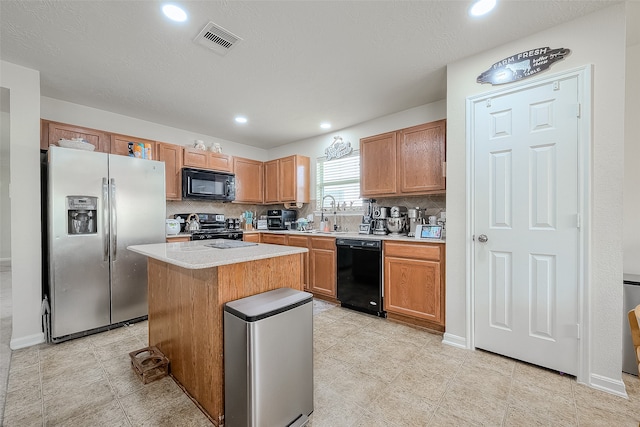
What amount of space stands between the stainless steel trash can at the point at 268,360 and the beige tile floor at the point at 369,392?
0.85 ft

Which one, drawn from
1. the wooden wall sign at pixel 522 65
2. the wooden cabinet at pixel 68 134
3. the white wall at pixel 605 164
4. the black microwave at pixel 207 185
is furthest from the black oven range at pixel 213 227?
the white wall at pixel 605 164

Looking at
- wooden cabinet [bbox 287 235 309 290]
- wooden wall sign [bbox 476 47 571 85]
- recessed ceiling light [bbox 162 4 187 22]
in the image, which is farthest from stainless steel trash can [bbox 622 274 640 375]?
recessed ceiling light [bbox 162 4 187 22]

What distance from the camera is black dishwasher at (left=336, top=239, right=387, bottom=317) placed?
10.3 ft

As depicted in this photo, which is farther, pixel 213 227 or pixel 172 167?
pixel 213 227

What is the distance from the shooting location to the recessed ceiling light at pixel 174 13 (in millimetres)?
1771

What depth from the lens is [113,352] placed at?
234cm

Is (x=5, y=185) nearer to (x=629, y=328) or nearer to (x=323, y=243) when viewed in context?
(x=323, y=243)

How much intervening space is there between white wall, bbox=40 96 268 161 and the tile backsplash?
1010mm

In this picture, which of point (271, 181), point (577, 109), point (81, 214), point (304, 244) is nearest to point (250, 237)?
point (304, 244)

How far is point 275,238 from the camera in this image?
4.36 m

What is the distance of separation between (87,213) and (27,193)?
46cm

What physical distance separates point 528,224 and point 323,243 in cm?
230

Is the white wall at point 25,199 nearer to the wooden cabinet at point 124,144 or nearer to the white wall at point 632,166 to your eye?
the wooden cabinet at point 124,144

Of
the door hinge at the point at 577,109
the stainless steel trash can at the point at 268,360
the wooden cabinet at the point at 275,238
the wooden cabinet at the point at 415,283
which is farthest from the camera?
the wooden cabinet at the point at 275,238
